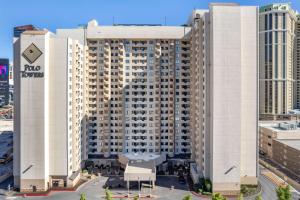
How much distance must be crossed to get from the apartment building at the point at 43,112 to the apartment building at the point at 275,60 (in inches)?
4229

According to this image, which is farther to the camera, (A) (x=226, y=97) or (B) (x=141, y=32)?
(B) (x=141, y=32)

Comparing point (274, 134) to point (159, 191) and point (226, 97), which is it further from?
point (159, 191)

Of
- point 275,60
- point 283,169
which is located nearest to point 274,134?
point 283,169

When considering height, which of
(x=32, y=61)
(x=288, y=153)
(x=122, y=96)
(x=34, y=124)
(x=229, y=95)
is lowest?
(x=288, y=153)

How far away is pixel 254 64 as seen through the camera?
60.8 metres

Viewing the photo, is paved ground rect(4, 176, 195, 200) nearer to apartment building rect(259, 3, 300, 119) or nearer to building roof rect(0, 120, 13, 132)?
building roof rect(0, 120, 13, 132)

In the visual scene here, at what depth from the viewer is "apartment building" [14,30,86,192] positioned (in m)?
60.4

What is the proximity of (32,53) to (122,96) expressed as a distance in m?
28.0

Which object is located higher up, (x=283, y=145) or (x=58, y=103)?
(x=58, y=103)

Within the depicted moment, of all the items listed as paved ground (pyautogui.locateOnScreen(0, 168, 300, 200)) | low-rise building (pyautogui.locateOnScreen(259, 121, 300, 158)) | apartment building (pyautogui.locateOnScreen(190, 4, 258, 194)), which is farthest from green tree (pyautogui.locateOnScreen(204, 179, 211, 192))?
low-rise building (pyautogui.locateOnScreen(259, 121, 300, 158))

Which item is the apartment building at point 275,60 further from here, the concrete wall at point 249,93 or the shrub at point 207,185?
the shrub at point 207,185

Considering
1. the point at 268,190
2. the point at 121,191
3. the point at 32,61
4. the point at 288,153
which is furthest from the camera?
the point at 288,153

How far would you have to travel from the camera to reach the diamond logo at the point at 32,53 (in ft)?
199

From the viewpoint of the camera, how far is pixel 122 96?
3216 inches
